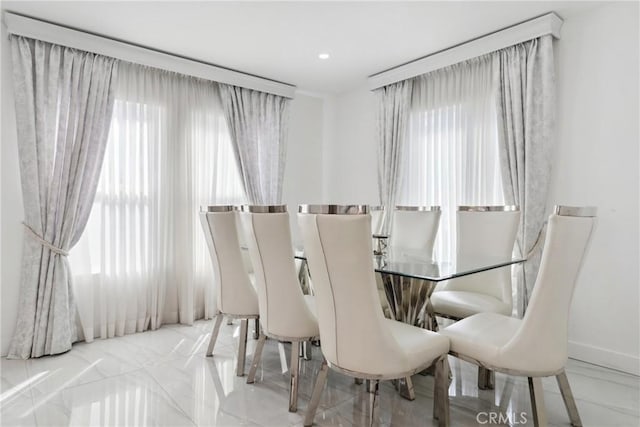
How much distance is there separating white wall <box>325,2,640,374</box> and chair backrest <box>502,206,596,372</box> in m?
1.42

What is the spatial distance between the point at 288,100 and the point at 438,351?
3.66 meters

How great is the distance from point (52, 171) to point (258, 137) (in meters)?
2.06

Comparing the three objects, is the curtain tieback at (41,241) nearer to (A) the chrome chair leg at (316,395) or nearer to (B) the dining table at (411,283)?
(A) the chrome chair leg at (316,395)

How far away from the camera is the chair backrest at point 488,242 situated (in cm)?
262

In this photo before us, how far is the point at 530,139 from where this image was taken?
301 cm

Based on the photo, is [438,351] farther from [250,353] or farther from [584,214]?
[250,353]

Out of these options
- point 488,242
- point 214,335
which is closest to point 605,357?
point 488,242

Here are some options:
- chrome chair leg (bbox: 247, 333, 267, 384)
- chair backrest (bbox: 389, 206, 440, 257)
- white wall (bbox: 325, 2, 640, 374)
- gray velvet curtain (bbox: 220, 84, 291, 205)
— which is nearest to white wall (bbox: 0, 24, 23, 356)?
gray velvet curtain (bbox: 220, 84, 291, 205)

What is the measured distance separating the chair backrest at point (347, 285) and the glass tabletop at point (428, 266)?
0.42 metres

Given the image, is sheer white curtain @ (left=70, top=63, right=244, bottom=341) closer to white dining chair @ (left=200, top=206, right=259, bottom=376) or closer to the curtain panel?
white dining chair @ (left=200, top=206, right=259, bottom=376)

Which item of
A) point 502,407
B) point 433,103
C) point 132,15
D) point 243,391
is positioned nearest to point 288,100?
point 433,103

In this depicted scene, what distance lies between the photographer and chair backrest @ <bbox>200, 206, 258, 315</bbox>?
2586 mm

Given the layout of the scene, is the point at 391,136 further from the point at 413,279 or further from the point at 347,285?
the point at 347,285

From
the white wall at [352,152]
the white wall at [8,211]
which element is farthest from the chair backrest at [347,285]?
the white wall at [352,152]
